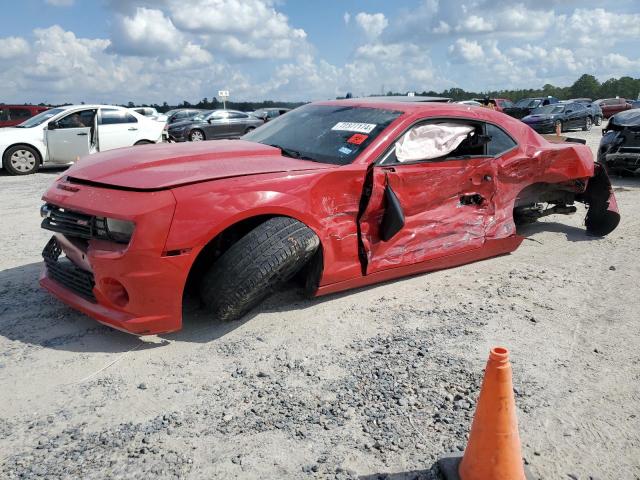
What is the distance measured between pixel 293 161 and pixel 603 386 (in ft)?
7.72

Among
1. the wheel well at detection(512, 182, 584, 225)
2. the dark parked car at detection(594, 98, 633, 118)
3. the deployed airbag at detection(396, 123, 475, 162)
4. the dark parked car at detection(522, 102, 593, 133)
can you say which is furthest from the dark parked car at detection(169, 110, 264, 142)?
the dark parked car at detection(594, 98, 633, 118)

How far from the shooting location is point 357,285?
147 inches

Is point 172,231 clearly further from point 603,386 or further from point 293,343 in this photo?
point 603,386

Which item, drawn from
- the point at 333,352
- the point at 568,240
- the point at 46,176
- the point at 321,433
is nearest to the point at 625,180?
the point at 568,240

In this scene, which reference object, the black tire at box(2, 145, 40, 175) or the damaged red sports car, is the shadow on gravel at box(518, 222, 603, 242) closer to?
the damaged red sports car

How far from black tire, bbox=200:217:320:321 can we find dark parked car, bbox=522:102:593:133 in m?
20.8

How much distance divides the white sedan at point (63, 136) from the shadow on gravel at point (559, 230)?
31.0 feet

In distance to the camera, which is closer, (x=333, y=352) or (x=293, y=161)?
(x=333, y=352)

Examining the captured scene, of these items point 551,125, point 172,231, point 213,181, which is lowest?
point 551,125

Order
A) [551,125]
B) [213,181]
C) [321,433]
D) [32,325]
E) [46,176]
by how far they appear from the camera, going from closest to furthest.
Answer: [321,433] < [213,181] < [32,325] < [46,176] < [551,125]

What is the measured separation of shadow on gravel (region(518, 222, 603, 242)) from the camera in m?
5.71

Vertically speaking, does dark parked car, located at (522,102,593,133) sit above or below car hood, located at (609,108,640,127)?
below

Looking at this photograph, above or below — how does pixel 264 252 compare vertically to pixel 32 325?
above

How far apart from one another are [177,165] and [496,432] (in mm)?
A: 2385
